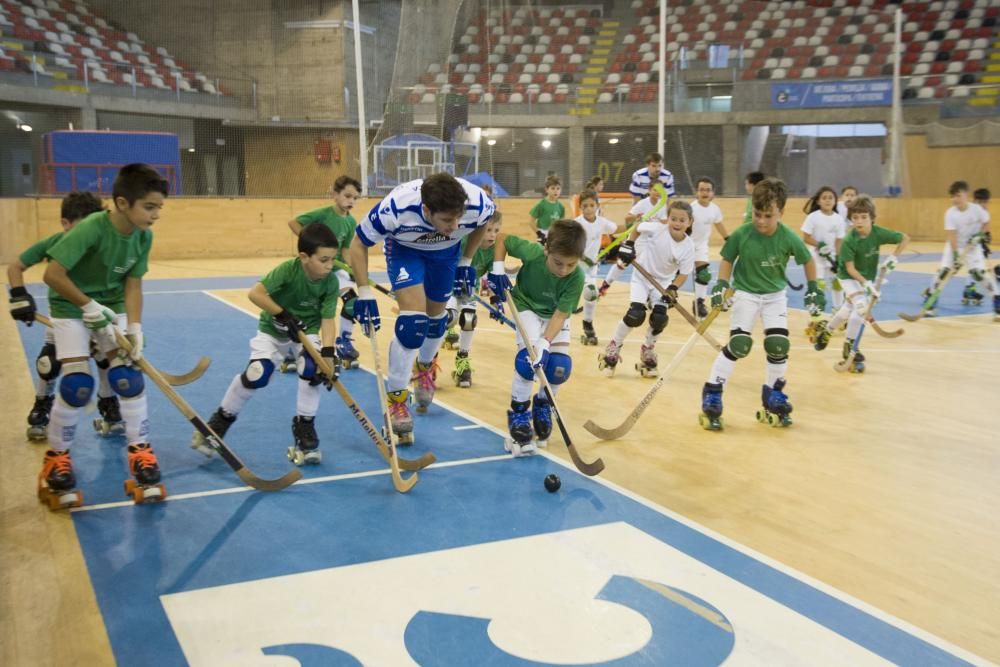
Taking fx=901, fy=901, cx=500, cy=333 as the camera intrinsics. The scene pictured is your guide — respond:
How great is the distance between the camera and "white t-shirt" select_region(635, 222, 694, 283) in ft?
28.0

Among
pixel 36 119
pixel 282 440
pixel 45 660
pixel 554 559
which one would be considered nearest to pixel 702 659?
pixel 554 559

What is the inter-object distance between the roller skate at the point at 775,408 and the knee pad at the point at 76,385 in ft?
14.0

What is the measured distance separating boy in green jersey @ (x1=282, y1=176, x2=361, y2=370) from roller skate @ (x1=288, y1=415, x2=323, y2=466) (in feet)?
7.93

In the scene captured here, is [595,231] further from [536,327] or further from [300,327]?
[300,327]

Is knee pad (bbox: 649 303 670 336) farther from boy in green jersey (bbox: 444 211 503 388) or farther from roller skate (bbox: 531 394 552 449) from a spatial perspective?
roller skate (bbox: 531 394 552 449)

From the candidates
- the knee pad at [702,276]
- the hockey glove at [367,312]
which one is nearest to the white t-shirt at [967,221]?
the knee pad at [702,276]

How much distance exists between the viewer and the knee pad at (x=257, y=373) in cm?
514

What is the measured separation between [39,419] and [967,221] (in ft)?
37.7

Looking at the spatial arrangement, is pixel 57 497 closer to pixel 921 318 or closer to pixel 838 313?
pixel 838 313

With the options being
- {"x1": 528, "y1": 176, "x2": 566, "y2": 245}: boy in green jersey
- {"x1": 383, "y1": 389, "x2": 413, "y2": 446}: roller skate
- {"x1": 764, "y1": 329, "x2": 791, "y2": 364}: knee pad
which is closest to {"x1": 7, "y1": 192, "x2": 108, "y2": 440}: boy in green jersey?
{"x1": 383, "y1": 389, "x2": 413, "y2": 446}: roller skate

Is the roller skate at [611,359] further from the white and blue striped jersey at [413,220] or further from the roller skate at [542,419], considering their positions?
the white and blue striped jersey at [413,220]

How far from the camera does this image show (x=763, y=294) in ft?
20.8

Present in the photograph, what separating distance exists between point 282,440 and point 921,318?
343 inches

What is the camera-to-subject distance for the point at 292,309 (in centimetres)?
536
